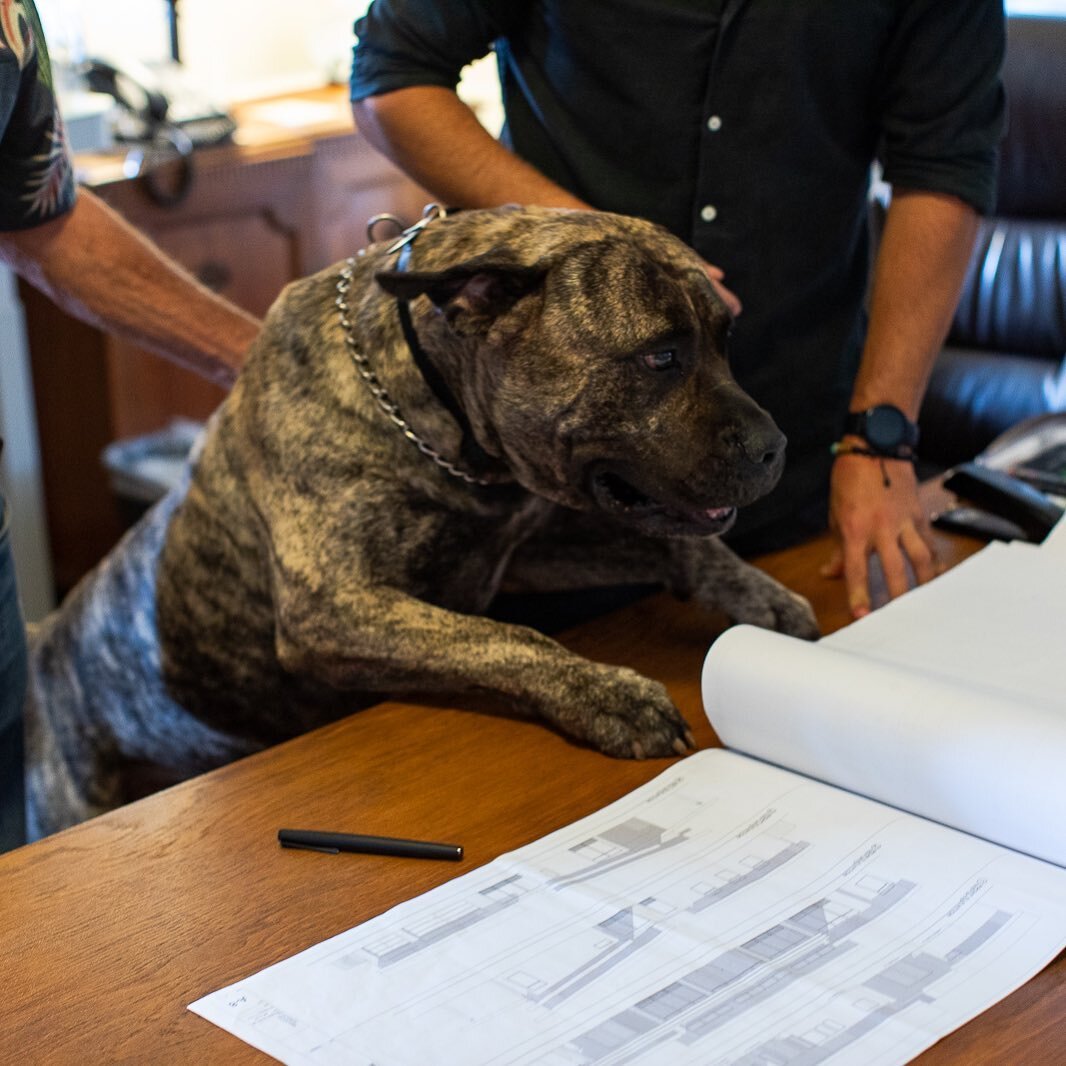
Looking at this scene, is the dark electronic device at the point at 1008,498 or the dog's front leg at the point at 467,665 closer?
the dog's front leg at the point at 467,665

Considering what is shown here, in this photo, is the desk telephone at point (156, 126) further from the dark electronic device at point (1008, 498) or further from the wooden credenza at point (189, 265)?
the dark electronic device at point (1008, 498)

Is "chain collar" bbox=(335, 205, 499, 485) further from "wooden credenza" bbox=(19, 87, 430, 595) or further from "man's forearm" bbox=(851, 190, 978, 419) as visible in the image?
"wooden credenza" bbox=(19, 87, 430, 595)

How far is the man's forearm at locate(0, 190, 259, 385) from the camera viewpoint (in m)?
1.64

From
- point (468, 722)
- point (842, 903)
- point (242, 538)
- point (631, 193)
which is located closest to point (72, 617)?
point (242, 538)

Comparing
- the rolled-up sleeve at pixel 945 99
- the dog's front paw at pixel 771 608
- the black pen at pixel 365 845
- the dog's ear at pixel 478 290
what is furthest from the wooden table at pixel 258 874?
the rolled-up sleeve at pixel 945 99

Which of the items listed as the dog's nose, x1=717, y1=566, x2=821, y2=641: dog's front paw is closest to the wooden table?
x1=717, y1=566, x2=821, y2=641: dog's front paw

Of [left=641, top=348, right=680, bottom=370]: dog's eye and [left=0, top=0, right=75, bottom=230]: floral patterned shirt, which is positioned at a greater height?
[left=0, top=0, right=75, bottom=230]: floral patterned shirt

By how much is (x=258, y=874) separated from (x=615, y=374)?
554 millimetres

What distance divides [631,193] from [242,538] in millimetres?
614

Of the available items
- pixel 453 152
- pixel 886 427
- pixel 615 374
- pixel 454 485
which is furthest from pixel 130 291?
pixel 886 427

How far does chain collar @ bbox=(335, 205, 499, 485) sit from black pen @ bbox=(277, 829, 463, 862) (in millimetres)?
445

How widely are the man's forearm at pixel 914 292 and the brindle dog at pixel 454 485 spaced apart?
1.08ft

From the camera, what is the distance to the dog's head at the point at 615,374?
132cm

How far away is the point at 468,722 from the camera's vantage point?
1.32 meters
